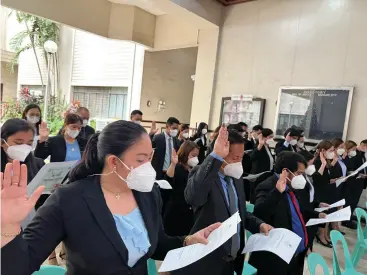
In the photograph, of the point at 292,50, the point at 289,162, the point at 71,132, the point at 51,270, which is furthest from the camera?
the point at 292,50

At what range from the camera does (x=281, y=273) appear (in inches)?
79.8

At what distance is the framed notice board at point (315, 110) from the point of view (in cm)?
589

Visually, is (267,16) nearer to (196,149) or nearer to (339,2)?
(339,2)

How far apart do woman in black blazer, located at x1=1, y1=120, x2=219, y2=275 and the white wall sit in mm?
5633

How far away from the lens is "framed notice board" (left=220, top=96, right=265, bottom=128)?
7.02 m

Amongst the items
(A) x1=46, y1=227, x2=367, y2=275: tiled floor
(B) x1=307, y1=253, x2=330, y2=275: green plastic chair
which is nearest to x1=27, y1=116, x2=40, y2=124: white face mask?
(A) x1=46, y1=227, x2=367, y2=275: tiled floor

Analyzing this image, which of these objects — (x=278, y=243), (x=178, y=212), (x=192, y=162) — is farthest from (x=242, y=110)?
(x=278, y=243)

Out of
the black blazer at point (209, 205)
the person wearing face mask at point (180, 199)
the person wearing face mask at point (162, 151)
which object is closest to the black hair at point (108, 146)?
the black blazer at point (209, 205)

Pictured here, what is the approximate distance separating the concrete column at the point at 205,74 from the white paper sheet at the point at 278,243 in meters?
6.16

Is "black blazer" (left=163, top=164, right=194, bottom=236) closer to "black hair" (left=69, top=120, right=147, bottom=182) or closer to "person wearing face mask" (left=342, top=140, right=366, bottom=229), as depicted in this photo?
"black hair" (left=69, top=120, right=147, bottom=182)

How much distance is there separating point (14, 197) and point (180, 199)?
2248mm

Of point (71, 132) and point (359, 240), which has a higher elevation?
point (71, 132)

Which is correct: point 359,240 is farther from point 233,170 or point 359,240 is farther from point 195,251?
point 195,251

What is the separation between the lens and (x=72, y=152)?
3119 mm
